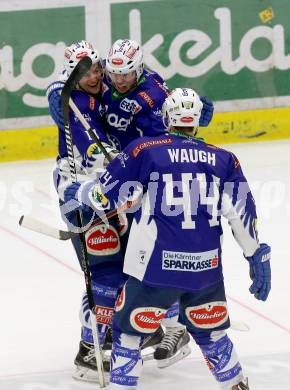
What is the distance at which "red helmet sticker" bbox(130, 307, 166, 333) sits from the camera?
203 inches

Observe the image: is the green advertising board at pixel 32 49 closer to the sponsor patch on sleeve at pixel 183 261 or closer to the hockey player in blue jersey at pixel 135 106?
the hockey player in blue jersey at pixel 135 106

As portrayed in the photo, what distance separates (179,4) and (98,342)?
5699 mm

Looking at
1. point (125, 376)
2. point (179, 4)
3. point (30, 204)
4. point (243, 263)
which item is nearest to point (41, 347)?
point (125, 376)

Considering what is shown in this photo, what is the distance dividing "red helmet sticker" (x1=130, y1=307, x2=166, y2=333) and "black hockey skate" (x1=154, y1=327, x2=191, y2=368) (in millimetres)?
872

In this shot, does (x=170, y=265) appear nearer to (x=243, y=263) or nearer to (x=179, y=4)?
(x=243, y=263)

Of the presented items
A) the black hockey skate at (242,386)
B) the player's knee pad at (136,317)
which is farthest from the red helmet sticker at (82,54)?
the black hockey skate at (242,386)

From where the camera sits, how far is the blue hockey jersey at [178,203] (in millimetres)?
5039

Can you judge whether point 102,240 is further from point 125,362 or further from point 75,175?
point 125,362

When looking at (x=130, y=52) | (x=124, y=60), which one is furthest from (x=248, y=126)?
(x=124, y=60)

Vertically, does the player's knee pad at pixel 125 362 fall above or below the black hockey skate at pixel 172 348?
above

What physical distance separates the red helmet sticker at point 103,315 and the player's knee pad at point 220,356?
76cm

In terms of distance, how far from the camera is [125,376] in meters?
5.27

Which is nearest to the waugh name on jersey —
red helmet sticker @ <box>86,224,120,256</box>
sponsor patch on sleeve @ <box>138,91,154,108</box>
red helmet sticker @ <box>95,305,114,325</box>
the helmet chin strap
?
the helmet chin strap

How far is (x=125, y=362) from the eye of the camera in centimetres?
528
